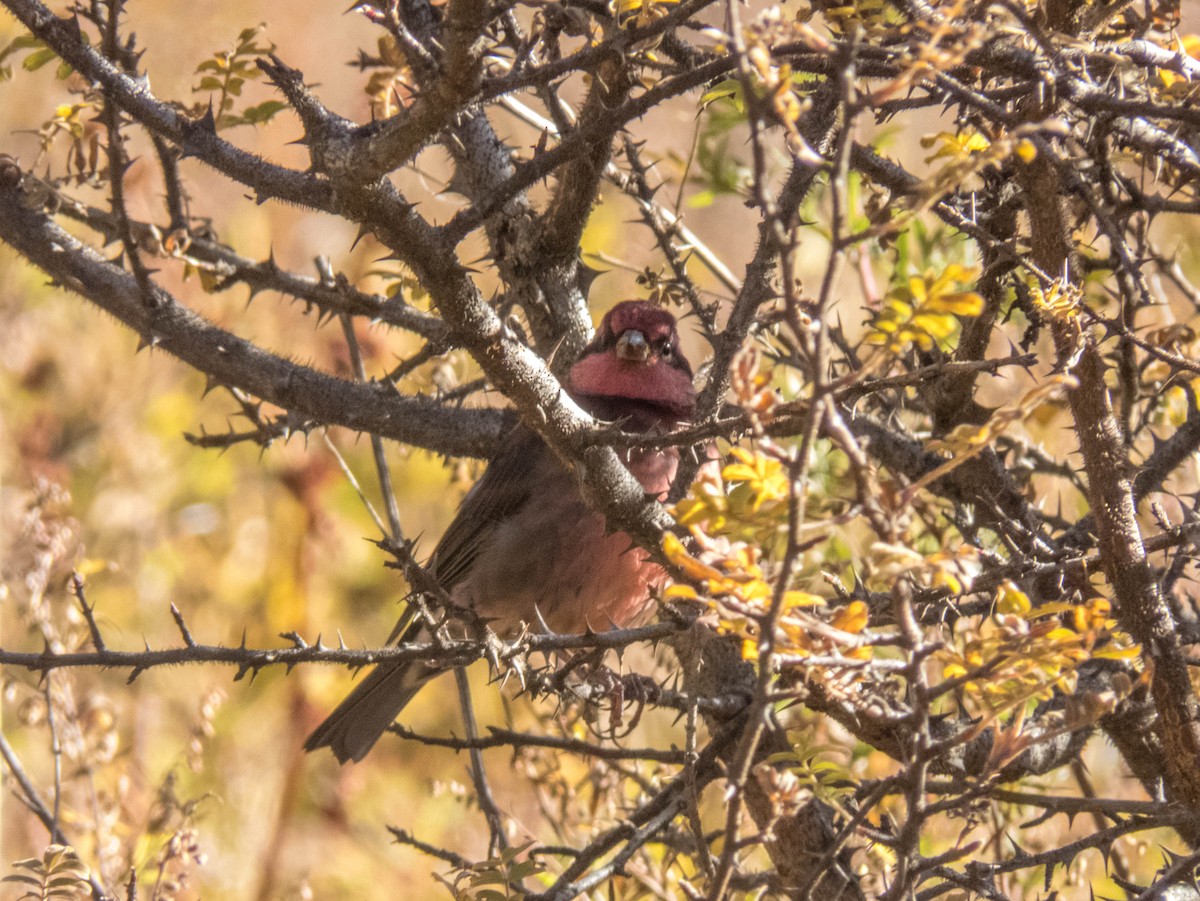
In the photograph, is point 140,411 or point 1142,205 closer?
point 1142,205

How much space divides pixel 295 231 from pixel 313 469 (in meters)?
1.93

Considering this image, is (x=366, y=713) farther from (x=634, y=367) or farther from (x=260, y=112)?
(x=260, y=112)

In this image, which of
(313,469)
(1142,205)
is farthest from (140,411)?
(1142,205)

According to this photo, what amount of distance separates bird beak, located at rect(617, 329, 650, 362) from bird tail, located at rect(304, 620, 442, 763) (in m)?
1.29

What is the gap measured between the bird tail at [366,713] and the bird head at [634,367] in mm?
1162

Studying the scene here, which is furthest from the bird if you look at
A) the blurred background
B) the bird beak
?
the blurred background

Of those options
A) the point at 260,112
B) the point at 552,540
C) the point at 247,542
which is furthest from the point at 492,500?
the point at 247,542

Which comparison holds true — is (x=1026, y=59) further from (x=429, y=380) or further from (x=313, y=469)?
(x=313, y=469)

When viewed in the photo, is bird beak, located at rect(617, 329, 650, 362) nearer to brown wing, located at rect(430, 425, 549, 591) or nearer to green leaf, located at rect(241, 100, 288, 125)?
brown wing, located at rect(430, 425, 549, 591)

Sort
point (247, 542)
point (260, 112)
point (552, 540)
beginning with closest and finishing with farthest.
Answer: point (260, 112) → point (552, 540) → point (247, 542)

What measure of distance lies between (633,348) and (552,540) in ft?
2.57

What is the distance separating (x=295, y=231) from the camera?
784 centimetres

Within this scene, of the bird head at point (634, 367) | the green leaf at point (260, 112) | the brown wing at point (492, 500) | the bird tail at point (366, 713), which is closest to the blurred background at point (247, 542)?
the brown wing at point (492, 500)

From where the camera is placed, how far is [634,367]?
4961mm
